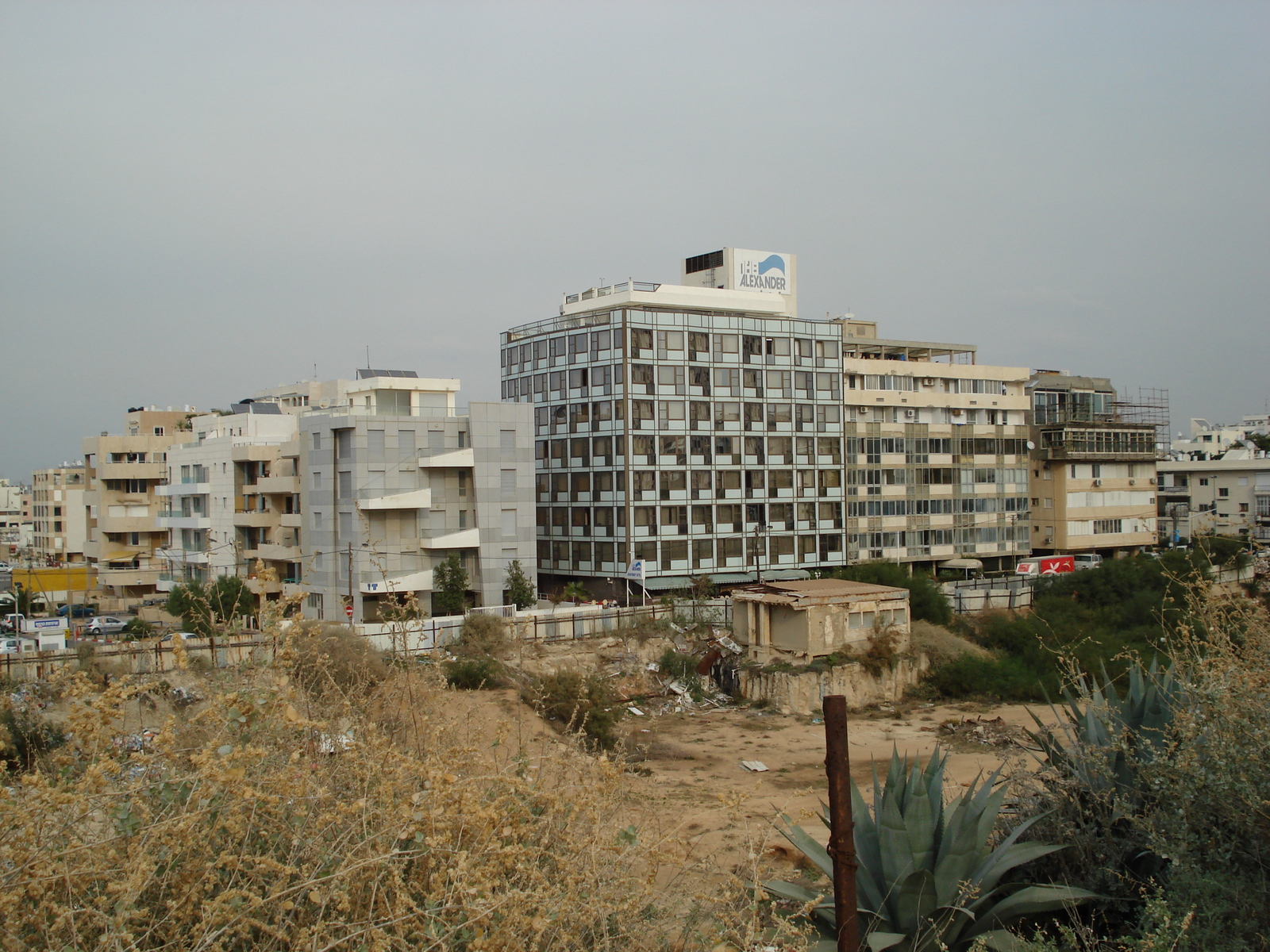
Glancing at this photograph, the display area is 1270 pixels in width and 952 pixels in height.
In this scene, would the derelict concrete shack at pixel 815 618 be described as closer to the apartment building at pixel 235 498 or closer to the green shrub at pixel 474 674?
the green shrub at pixel 474 674

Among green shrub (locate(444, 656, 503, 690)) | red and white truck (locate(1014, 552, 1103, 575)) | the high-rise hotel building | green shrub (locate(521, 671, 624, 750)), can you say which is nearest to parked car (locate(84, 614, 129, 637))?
the high-rise hotel building

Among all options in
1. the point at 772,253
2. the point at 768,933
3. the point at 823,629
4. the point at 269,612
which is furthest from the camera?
the point at 772,253

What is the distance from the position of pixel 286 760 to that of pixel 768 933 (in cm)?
442

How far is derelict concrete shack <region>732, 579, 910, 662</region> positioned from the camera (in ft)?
98.2

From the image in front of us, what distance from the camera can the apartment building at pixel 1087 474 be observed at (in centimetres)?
6091

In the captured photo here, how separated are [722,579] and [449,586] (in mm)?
14735

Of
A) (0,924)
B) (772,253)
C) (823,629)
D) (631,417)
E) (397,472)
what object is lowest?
(823,629)

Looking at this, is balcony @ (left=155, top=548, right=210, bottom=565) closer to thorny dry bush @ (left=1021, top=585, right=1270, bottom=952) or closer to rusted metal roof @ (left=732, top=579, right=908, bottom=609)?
rusted metal roof @ (left=732, top=579, right=908, bottom=609)

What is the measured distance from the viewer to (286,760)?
5.98 meters

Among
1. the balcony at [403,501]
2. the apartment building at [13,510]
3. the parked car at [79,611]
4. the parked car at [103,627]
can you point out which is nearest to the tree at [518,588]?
the balcony at [403,501]

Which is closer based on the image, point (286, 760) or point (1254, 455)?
point (286, 760)

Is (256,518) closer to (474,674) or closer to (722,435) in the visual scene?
(474,674)

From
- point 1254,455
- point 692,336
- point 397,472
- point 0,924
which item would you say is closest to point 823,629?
point 397,472

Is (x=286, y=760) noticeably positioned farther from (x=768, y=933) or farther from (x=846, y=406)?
(x=846, y=406)
